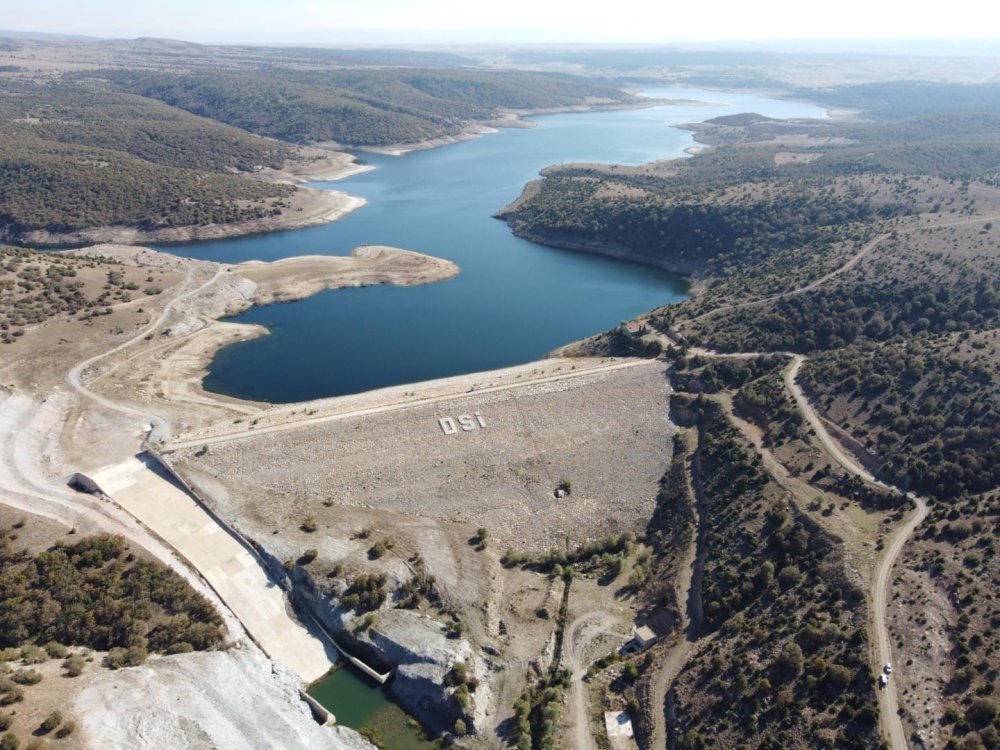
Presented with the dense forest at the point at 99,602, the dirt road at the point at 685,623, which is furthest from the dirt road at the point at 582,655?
the dense forest at the point at 99,602

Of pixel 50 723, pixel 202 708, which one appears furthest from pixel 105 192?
pixel 50 723

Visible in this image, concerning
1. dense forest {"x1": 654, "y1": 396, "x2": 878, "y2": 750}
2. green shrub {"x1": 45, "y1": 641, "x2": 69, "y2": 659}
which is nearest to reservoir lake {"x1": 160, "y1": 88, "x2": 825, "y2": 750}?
green shrub {"x1": 45, "y1": 641, "x2": 69, "y2": 659}

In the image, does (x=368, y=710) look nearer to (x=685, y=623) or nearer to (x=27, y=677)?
(x=27, y=677)

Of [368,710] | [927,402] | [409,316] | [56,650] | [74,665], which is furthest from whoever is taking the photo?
[409,316]

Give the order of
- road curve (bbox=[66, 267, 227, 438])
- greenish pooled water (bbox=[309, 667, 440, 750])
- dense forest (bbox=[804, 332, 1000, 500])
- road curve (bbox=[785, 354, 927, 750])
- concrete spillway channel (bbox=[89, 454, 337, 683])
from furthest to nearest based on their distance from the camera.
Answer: road curve (bbox=[66, 267, 227, 438])
dense forest (bbox=[804, 332, 1000, 500])
concrete spillway channel (bbox=[89, 454, 337, 683])
greenish pooled water (bbox=[309, 667, 440, 750])
road curve (bbox=[785, 354, 927, 750])

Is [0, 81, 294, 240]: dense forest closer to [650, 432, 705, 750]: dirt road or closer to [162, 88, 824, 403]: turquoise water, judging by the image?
[162, 88, 824, 403]: turquoise water

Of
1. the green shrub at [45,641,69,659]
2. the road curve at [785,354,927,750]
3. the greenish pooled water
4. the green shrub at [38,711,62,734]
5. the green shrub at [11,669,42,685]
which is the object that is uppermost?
the road curve at [785,354,927,750]

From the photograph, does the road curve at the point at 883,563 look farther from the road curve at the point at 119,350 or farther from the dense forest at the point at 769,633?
the road curve at the point at 119,350

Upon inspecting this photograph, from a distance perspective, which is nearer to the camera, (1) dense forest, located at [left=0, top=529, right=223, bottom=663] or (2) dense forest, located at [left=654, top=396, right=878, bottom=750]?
(2) dense forest, located at [left=654, top=396, right=878, bottom=750]
